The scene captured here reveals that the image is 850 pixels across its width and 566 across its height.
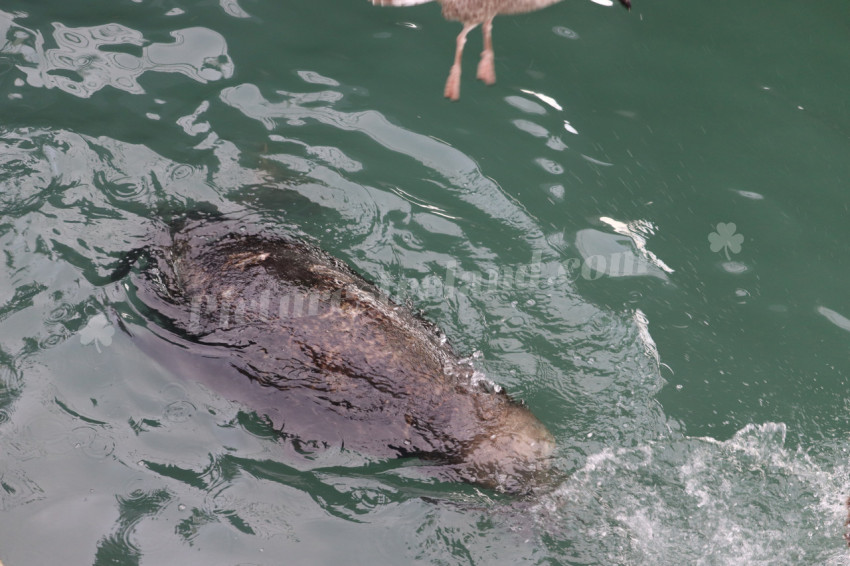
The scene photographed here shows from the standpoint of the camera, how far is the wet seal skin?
454cm

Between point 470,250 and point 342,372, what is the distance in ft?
6.28

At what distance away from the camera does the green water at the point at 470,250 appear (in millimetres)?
4680

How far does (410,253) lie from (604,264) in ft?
4.92

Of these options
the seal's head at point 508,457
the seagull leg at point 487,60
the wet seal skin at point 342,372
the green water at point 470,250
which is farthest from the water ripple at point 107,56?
the seal's head at point 508,457

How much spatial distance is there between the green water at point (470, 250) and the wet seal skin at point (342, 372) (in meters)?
0.24

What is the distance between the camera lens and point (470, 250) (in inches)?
239

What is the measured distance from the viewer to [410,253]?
19.8 ft

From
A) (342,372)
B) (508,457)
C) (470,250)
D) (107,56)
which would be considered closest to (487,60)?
(470,250)

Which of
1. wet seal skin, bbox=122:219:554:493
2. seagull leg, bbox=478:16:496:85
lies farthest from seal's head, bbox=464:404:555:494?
seagull leg, bbox=478:16:496:85

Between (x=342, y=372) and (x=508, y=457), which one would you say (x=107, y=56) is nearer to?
(x=342, y=372)

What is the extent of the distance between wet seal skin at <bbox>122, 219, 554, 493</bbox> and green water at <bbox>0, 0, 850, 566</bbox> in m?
0.24

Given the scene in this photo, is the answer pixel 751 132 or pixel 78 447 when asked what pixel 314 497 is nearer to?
pixel 78 447

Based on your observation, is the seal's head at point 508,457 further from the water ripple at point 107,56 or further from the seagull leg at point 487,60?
the water ripple at point 107,56

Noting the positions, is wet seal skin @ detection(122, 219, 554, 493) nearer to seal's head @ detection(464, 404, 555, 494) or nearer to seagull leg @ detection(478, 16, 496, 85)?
seal's head @ detection(464, 404, 555, 494)
